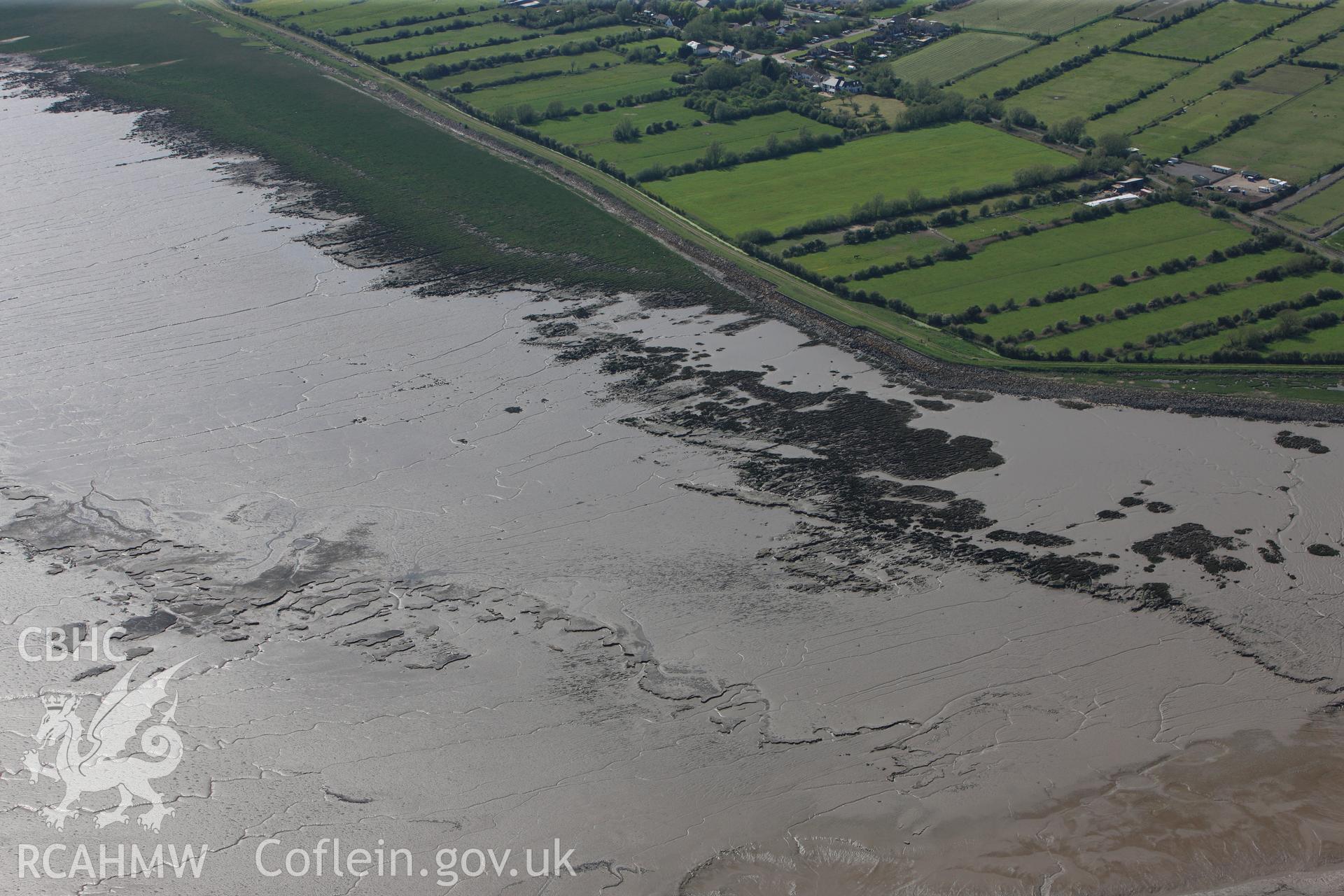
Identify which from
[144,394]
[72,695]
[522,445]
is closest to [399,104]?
[144,394]

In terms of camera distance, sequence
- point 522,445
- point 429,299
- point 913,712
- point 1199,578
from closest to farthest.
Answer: point 913,712 → point 1199,578 → point 522,445 → point 429,299

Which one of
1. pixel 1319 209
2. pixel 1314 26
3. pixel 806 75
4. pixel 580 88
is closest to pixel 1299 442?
pixel 1319 209

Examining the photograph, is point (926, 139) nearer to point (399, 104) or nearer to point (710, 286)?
point (710, 286)

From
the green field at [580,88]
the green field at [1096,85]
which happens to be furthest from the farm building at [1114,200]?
the green field at [580,88]

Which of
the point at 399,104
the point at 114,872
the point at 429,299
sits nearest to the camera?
the point at 114,872

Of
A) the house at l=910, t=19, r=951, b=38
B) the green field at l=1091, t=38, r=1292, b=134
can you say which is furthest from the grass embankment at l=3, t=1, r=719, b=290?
the house at l=910, t=19, r=951, b=38

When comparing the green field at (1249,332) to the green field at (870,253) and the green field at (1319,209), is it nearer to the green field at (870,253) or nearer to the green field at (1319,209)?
the green field at (1319,209)

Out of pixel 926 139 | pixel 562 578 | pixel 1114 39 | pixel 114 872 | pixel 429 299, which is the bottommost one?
pixel 114 872
